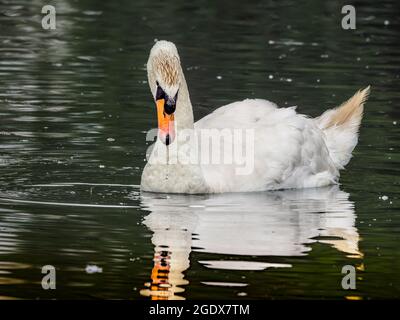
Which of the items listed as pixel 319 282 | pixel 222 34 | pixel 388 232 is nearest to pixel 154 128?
pixel 388 232

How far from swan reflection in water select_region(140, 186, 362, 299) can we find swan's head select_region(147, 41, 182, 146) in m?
0.71

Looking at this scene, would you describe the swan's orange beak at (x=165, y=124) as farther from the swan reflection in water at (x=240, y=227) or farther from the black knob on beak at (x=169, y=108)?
the swan reflection in water at (x=240, y=227)

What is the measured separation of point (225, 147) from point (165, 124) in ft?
2.79

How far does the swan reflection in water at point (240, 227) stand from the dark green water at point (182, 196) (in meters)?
0.02

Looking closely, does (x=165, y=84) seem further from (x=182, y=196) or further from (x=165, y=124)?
(x=182, y=196)

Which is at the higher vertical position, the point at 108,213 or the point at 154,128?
the point at 154,128

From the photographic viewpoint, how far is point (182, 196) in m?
13.7

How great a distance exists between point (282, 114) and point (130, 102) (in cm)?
443

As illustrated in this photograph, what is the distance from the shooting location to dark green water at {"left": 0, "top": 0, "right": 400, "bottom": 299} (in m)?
10.6

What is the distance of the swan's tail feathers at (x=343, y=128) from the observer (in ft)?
50.8

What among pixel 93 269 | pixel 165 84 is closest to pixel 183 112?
pixel 165 84

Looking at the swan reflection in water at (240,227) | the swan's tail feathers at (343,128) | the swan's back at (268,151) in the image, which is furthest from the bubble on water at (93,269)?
the swan's tail feathers at (343,128)
